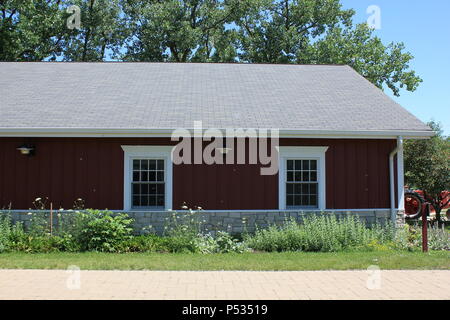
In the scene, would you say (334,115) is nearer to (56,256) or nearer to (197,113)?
(197,113)

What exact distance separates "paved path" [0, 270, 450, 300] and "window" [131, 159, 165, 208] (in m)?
4.10

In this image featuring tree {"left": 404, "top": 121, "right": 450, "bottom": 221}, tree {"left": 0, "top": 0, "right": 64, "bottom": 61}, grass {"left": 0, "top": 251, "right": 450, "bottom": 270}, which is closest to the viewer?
grass {"left": 0, "top": 251, "right": 450, "bottom": 270}

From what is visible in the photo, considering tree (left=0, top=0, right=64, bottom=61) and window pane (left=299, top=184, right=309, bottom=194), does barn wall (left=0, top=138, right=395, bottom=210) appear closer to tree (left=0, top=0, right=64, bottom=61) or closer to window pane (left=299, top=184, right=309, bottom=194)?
window pane (left=299, top=184, right=309, bottom=194)

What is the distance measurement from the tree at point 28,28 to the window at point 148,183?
16970 millimetres

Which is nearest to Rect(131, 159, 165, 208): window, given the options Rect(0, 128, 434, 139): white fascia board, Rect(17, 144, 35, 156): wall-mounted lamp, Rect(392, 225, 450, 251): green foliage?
Rect(0, 128, 434, 139): white fascia board

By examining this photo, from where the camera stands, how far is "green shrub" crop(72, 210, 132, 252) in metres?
10.2

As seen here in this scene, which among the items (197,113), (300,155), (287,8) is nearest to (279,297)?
(300,155)

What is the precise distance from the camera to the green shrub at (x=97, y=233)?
1017 centimetres

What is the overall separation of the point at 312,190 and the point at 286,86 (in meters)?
4.35

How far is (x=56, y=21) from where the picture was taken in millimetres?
26453

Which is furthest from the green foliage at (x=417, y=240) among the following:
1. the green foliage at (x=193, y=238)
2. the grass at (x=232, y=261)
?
the grass at (x=232, y=261)

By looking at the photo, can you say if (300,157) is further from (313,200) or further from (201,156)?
(201,156)

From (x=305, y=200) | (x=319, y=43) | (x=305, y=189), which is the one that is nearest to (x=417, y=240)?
(x=305, y=200)

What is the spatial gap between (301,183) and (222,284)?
555cm
